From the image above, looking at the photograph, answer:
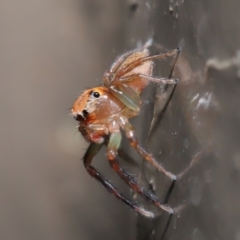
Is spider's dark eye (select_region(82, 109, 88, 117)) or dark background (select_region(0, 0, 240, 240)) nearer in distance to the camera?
spider's dark eye (select_region(82, 109, 88, 117))

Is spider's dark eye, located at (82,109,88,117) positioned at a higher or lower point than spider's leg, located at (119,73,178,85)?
lower

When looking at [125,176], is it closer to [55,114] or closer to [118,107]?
[118,107]

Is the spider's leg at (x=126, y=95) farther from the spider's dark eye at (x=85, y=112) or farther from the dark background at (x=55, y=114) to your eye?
the dark background at (x=55, y=114)

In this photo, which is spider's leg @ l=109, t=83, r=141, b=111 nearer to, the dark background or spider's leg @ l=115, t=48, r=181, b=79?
spider's leg @ l=115, t=48, r=181, b=79

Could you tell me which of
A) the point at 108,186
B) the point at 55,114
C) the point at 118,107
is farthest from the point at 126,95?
the point at 55,114

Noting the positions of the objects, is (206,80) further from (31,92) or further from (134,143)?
(31,92)

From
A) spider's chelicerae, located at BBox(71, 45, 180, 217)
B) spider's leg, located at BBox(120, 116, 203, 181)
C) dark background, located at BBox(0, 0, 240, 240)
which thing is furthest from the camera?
dark background, located at BBox(0, 0, 240, 240)

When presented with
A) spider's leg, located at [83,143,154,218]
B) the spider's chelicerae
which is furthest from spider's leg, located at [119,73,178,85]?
spider's leg, located at [83,143,154,218]

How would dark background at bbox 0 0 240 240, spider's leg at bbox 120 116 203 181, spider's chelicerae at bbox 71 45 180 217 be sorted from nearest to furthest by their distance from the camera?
spider's leg at bbox 120 116 203 181, spider's chelicerae at bbox 71 45 180 217, dark background at bbox 0 0 240 240

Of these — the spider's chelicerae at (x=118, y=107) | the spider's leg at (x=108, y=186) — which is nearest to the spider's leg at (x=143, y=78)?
the spider's chelicerae at (x=118, y=107)
